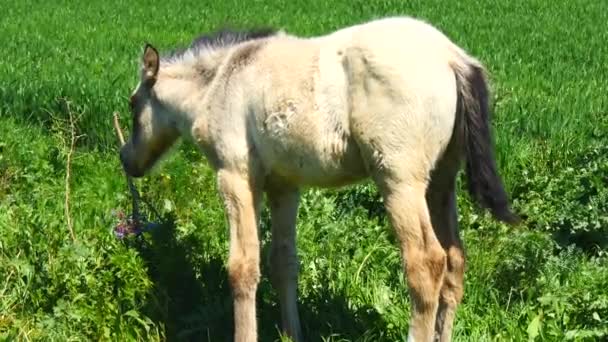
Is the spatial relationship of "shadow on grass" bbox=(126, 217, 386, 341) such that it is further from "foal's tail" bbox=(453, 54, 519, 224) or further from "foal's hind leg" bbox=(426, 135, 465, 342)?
"foal's tail" bbox=(453, 54, 519, 224)

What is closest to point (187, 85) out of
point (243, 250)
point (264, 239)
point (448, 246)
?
point (243, 250)

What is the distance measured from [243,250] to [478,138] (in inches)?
58.4

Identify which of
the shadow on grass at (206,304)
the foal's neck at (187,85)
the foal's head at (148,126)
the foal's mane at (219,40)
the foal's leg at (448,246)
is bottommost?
the shadow on grass at (206,304)

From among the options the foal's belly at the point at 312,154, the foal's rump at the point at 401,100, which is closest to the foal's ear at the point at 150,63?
the foal's belly at the point at 312,154

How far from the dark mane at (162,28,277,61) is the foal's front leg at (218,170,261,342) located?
0.96m

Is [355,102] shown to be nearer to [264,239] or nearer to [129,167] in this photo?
[129,167]

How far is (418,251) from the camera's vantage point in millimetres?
5324

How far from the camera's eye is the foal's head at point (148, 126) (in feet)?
21.8

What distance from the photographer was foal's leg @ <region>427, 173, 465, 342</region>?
5.88m

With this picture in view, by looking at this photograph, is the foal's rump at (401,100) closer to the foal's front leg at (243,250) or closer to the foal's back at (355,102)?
the foal's back at (355,102)

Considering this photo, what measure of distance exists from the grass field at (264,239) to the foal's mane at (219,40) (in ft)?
3.20

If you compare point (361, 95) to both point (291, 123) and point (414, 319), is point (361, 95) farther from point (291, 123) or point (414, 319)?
point (414, 319)

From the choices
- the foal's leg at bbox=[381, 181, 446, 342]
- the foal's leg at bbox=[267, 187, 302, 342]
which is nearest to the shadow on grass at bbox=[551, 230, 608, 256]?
the foal's leg at bbox=[267, 187, 302, 342]

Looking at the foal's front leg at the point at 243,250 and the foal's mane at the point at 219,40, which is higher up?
the foal's mane at the point at 219,40
